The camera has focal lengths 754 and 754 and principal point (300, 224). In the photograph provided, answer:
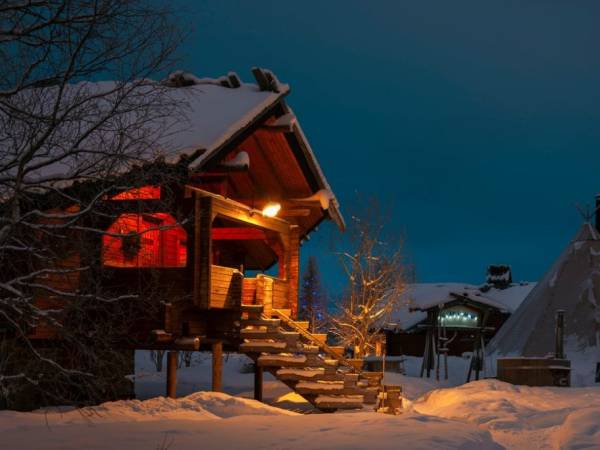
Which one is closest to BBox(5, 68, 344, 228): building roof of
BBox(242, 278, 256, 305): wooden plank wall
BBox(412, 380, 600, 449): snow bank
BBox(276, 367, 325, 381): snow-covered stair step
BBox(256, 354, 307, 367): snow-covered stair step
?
BBox(242, 278, 256, 305): wooden plank wall

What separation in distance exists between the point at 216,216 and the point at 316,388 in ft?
12.7

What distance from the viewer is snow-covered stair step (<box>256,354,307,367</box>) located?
14172 mm

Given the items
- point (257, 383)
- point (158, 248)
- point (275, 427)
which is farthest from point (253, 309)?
point (158, 248)

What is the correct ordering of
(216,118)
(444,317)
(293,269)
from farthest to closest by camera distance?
(444,317), (293,269), (216,118)

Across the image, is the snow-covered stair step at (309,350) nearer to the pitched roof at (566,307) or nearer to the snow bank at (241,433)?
the snow bank at (241,433)

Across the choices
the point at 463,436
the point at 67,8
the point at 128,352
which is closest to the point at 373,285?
the point at 128,352

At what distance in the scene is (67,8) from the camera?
6332mm

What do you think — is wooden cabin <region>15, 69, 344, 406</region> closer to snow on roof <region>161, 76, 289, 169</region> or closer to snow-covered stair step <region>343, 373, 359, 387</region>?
snow on roof <region>161, 76, 289, 169</region>

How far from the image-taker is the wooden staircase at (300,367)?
14.0m

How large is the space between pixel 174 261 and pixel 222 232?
7.32 ft

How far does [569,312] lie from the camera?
26828 millimetres

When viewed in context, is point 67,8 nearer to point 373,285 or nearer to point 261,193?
point 261,193

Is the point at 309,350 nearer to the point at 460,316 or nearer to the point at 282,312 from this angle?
the point at 282,312

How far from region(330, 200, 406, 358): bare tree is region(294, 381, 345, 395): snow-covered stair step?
12053 millimetres
